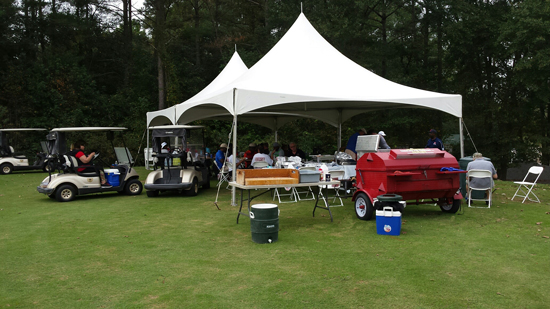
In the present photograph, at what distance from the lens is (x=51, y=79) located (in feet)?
85.5

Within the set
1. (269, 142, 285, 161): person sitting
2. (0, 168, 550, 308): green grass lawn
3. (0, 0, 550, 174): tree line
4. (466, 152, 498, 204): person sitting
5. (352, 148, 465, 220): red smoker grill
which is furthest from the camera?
(0, 0, 550, 174): tree line

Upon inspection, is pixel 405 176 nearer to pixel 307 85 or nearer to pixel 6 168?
pixel 307 85

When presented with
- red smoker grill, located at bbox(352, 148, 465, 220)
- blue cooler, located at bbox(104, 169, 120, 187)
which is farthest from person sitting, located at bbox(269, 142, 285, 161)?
red smoker grill, located at bbox(352, 148, 465, 220)

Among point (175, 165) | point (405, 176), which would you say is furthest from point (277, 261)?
point (175, 165)

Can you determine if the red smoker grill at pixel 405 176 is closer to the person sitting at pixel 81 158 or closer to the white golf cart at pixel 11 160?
the person sitting at pixel 81 158

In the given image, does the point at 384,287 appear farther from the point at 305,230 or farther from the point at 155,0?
the point at 155,0

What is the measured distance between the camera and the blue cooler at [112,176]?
10844 millimetres

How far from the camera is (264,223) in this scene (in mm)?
5961

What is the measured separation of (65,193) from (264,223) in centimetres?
630

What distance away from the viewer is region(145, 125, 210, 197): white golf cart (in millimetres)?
10672

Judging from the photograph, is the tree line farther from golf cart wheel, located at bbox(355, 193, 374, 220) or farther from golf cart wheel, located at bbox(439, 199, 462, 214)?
golf cart wheel, located at bbox(355, 193, 374, 220)

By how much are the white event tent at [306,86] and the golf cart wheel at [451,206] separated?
2.72 metres

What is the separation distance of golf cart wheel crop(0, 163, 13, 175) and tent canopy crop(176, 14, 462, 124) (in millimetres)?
9744

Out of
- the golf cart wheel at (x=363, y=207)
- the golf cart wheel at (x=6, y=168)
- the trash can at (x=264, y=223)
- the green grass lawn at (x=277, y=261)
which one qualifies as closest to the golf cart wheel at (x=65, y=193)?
the green grass lawn at (x=277, y=261)
